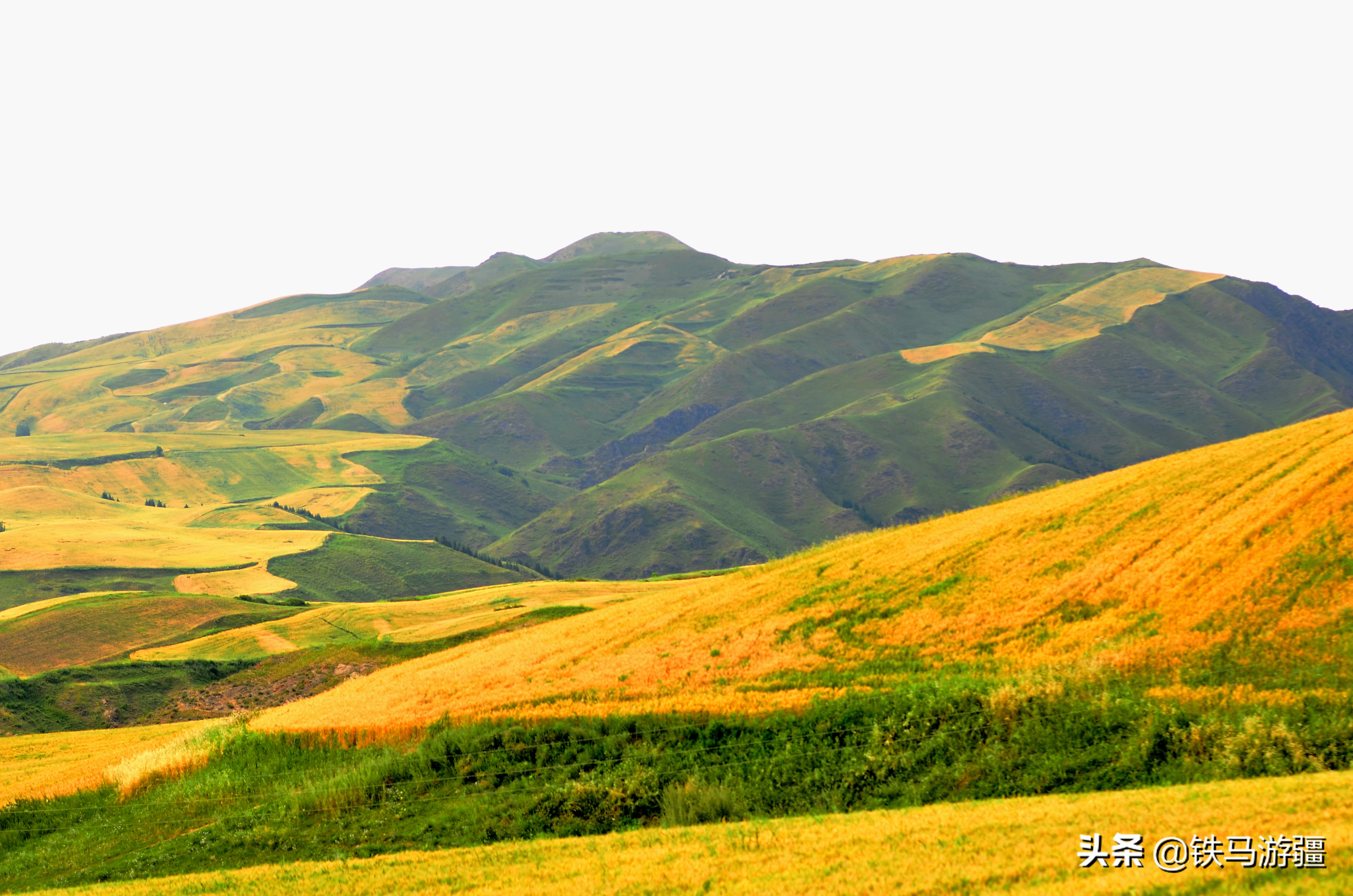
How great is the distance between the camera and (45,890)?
25.2 metres

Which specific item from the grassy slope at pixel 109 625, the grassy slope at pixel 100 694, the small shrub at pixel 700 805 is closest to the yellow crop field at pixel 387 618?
the grassy slope at pixel 100 694

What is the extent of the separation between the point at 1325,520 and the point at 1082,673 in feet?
30.2

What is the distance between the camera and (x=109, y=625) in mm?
132500

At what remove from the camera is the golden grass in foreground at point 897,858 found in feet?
51.7

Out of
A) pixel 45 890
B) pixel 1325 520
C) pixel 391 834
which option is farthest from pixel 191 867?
pixel 1325 520

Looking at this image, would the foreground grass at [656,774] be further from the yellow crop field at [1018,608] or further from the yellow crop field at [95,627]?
the yellow crop field at [95,627]

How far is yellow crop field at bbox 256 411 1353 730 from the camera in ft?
90.3

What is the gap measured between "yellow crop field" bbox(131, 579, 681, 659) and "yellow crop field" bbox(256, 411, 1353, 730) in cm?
3609

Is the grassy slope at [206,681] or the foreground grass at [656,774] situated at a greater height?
the foreground grass at [656,774]

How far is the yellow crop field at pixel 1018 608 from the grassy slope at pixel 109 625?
272 feet

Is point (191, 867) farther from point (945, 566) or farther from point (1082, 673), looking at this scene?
point (945, 566)

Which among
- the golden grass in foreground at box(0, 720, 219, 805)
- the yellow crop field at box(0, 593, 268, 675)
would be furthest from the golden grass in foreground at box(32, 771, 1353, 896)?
the yellow crop field at box(0, 593, 268, 675)

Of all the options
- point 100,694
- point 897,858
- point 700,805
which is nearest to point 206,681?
point 100,694

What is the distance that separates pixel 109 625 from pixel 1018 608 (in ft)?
431
